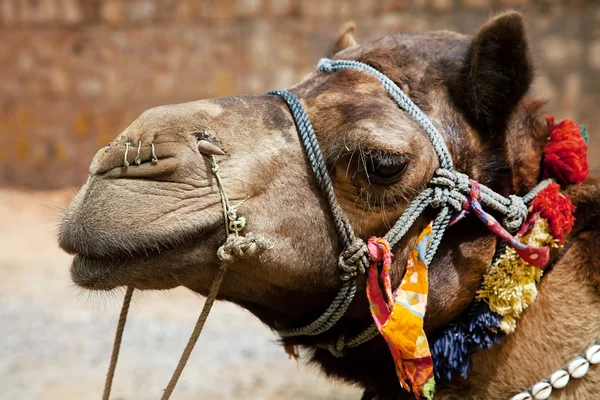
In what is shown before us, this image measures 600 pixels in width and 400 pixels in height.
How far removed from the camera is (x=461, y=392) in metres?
2.81

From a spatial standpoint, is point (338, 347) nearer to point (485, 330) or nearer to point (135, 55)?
point (485, 330)

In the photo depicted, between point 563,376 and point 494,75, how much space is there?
1146 mm

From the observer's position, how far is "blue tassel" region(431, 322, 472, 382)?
276 centimetres

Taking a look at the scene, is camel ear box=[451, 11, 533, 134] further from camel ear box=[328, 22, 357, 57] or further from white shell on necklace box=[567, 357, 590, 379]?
white shell on necklace box=[567, 357, 590, 379]

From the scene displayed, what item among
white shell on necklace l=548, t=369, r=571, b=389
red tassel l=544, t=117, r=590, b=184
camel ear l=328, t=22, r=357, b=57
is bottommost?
white shell on necklace l=548, t=369, r=571, b=389

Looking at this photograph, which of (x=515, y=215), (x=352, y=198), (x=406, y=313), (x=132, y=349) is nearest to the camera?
(x=406, y=313)

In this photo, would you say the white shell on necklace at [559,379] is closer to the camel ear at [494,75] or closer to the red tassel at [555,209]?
the red tassel at [555,209]

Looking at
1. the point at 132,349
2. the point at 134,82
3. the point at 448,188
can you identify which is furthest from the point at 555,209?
the point at 134,82

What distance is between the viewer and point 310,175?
265 cm

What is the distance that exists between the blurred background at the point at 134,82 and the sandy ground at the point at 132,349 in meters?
0.03

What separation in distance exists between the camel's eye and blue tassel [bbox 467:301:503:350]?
62cm

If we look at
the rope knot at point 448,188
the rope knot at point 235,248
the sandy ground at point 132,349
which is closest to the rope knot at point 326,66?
the rope knot at point 448,188

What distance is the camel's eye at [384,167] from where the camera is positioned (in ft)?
8.47

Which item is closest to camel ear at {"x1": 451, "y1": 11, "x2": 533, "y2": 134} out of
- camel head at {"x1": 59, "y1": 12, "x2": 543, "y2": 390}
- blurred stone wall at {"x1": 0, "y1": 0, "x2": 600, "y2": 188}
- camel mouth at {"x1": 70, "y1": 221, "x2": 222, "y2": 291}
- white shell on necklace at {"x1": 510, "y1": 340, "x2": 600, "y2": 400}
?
camel head at {"x1": 59, "y1": 12, "x2": 543, "y2": 390}
